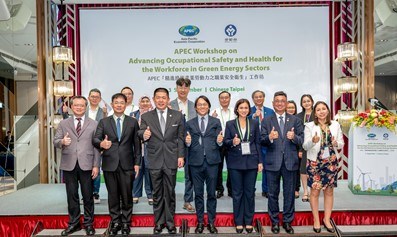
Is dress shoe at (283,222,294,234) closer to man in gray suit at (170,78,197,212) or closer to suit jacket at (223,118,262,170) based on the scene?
suit jacket at (223,118,262,170)

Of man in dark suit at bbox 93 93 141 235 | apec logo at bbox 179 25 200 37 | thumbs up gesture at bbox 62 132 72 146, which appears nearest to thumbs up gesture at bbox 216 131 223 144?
man in dark suit at bbox 93 93 141 235

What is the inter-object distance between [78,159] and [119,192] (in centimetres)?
52

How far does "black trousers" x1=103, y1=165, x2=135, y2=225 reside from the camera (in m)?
3.65

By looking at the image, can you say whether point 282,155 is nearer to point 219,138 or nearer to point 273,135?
point 273,135

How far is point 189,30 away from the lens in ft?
20.3

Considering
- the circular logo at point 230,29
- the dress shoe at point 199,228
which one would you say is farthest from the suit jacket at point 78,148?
the circular logo at point 230,29

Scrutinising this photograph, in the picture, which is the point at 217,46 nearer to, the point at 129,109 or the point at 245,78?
the point at 245,78

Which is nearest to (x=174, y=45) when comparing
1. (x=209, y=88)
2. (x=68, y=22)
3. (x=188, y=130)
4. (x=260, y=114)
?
(x=209, y=88)

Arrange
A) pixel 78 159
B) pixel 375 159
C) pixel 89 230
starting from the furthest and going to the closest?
1. pixel 375 159
2. pixel 89 230
3. pixel 78 159

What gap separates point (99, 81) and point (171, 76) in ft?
3.92

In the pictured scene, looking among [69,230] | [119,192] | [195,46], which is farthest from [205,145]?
[195,46]

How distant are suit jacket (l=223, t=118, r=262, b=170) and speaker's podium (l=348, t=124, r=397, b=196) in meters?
1.66

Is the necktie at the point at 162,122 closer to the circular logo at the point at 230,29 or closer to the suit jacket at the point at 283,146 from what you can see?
the suit jacket at the point at 283,146

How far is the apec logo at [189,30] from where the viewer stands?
6188mm
